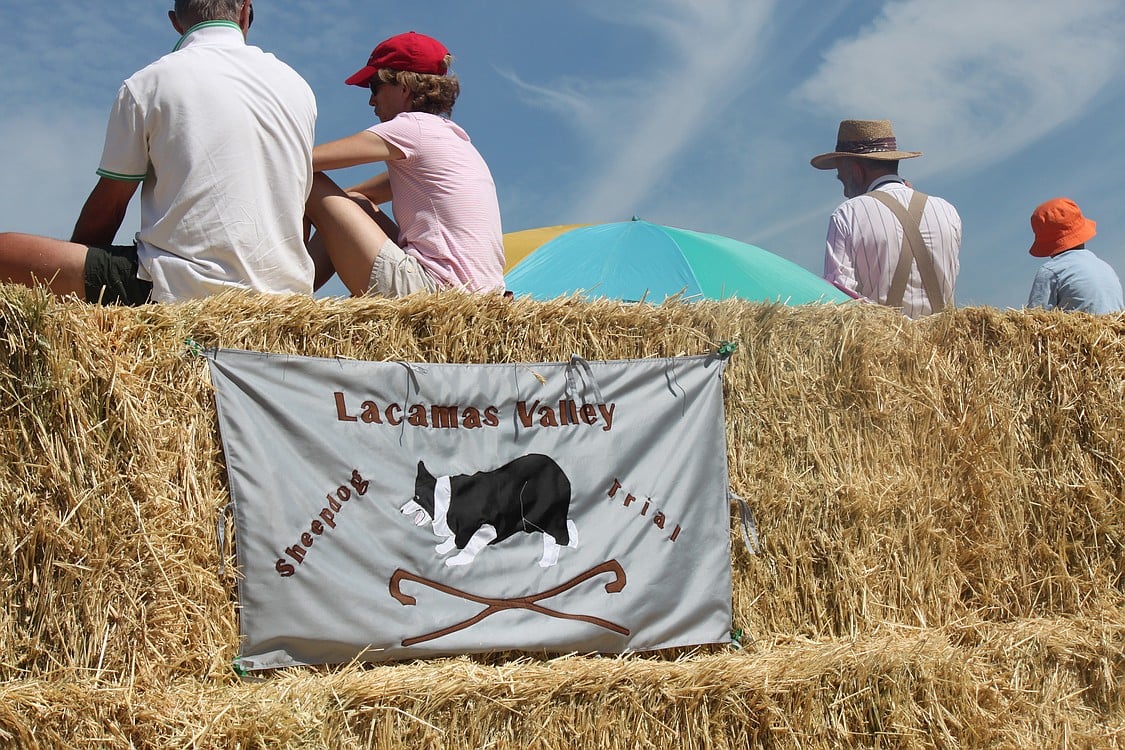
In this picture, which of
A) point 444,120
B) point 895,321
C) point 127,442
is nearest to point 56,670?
point 127,442

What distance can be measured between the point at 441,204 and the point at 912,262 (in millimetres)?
2032

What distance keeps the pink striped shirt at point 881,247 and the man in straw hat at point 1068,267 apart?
670 mm

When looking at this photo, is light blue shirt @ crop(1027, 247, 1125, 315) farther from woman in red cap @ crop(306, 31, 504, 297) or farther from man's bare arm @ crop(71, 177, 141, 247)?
man's bare arm @ crop(71, 177, 141, 247)

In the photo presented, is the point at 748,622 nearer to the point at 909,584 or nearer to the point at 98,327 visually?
the point at 909,584

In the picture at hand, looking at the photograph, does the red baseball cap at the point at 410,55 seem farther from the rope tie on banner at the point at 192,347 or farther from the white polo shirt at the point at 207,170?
the rope tie on banner at the point at 192,347

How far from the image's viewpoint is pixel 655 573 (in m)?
3.26

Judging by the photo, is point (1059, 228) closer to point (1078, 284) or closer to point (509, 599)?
point (1078, 284)

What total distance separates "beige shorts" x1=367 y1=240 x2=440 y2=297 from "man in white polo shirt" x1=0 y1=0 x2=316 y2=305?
11.7 inches

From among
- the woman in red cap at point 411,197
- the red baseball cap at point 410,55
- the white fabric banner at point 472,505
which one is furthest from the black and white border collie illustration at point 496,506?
the red baseball cap at point 410,55

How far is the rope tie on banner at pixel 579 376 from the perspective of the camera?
3299 millimetres

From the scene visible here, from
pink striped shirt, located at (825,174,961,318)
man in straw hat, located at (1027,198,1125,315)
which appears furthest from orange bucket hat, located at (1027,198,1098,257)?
pink striped shirt, located at (825,174,961,318)

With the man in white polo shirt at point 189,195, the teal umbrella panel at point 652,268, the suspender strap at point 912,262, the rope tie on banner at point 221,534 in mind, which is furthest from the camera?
the teal umbrella panel at point 652,268

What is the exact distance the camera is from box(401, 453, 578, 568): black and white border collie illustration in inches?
120

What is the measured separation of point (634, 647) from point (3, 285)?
1935mm
